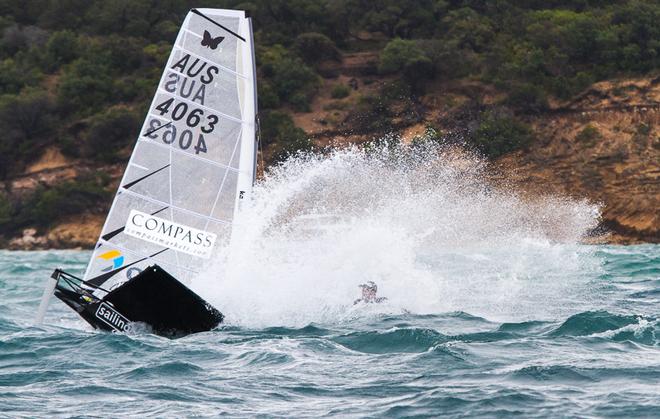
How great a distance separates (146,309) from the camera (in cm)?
1464

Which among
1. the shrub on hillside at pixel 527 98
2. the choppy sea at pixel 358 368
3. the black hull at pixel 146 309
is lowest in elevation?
the choppy sea at pixel 358 368

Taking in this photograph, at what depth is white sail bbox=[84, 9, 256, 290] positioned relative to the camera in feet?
53.2

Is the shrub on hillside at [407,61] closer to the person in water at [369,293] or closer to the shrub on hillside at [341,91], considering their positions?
the shrub on hillside at [341,91]

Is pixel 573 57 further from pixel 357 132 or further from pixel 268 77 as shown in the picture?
pixel 268 77

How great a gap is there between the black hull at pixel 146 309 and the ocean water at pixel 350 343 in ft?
0.73

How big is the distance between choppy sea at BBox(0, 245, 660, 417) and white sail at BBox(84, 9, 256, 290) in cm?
157

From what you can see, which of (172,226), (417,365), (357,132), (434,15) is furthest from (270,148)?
(417,365)

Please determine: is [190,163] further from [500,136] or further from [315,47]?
[315,47]

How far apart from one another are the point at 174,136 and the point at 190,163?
0.47 metres

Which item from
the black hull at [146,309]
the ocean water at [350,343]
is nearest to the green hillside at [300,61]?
the ocean water at [350,343]

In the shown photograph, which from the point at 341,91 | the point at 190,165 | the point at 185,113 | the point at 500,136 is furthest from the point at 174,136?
the point at 341,91

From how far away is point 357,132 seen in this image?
53125 mm

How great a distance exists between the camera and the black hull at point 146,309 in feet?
47.1

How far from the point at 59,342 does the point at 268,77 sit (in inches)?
1731
